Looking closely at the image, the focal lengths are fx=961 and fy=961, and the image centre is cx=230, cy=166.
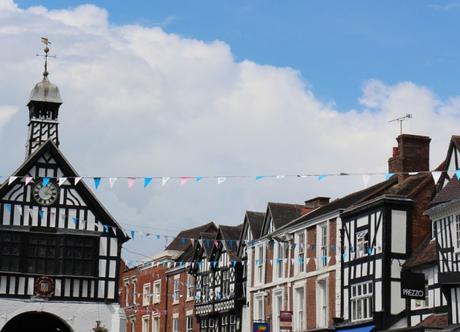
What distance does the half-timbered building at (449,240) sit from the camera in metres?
29.4

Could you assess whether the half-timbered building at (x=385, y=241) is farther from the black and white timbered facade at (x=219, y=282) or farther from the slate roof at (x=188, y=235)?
the slate roof at (x=188, y=235)

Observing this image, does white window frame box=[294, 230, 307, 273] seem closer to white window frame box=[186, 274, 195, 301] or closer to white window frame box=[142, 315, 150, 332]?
white window frame box=[186, 274, 195, 301]

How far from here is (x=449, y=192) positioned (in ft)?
101

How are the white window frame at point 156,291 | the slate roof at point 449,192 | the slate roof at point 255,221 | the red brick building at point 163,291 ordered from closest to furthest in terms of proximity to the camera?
the slate roof at point 449,192, the slate roof at point 255,221, the red brick building at point 163,291, the white window frame at point 156,291

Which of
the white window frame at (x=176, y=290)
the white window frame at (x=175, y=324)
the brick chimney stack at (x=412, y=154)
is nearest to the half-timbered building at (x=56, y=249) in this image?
the white window frame at (x=175, y=324)

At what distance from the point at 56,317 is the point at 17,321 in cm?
437

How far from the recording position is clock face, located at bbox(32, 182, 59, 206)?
41781 mm

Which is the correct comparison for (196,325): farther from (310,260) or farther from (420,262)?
(420,262)

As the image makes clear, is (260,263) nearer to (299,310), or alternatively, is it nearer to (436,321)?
(299,310)

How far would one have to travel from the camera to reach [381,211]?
115ft

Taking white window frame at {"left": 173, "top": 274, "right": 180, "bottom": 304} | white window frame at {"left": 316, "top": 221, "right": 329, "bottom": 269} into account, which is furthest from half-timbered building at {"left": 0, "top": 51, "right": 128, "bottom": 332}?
white window frame at {"left": 173, "top": 274, "right": 180, "bottom": 304}

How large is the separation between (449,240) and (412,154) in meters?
7.79

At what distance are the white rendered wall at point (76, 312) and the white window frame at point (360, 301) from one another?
440 inches

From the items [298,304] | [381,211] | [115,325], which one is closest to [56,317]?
[115,325]
